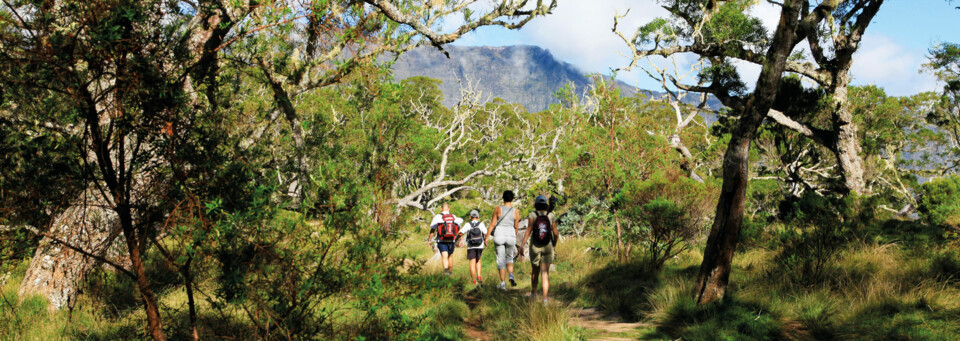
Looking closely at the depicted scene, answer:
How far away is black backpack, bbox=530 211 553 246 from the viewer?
23.2ft

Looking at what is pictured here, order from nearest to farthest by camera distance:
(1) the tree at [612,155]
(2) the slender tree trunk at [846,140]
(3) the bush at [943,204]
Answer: (3) the bush at [943,204] < (1) the tree at [612,155] < (2) the slender tree trunk at [846,140]

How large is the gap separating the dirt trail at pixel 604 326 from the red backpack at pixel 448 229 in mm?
3276

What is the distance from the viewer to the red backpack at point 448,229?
979 cm

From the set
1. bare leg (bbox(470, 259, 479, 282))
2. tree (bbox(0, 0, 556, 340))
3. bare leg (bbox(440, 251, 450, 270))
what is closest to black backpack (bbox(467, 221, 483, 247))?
bare leg (bbox(470, 259, 479, 282))

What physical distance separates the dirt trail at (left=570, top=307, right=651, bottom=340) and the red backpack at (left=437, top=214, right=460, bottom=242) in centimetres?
328

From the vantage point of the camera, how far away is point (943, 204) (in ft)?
25.1

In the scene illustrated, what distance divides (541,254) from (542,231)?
36 cm

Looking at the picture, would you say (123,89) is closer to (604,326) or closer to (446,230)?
(604,326)

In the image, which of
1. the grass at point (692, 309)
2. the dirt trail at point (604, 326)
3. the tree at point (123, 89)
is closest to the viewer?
the tree at point (123, 89)

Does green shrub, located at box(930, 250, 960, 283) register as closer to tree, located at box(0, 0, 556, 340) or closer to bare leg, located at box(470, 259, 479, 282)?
bare leg, located at box(470, 259, 479, 282)

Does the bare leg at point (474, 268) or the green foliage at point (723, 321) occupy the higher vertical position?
the bare leg at point (474, 268)

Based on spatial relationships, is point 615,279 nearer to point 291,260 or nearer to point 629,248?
point 629,248

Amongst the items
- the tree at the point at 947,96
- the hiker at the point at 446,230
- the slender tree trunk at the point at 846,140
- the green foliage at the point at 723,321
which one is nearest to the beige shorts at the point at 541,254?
the green foliage at the point at 723,321

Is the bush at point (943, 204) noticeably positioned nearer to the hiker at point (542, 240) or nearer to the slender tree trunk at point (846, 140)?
the slender tree trunk at point (846, 140)
